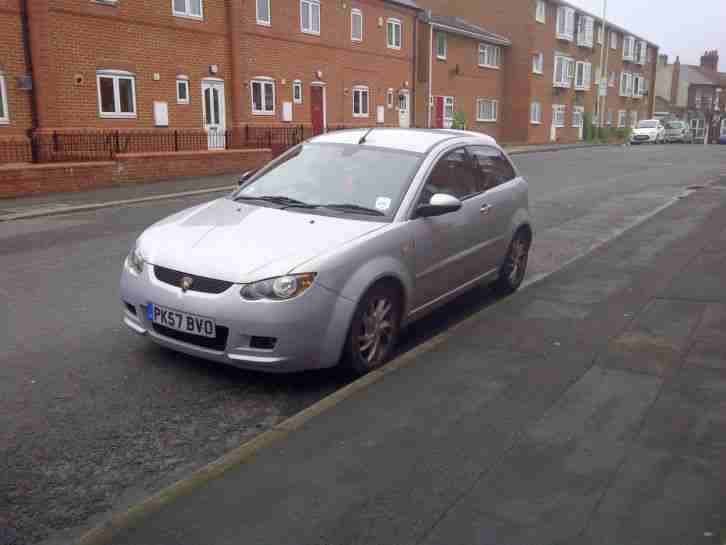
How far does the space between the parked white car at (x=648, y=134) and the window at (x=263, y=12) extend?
36087 mm

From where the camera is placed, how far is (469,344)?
17.5 ft

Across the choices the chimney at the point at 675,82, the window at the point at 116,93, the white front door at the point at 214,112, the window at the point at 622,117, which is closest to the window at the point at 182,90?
the white front door at the point at 214,112

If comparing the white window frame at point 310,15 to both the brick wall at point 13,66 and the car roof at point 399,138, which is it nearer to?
the brick wall at point 13,66

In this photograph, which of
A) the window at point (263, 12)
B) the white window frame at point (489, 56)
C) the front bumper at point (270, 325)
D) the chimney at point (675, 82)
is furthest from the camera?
the chimney at point (675, 82)

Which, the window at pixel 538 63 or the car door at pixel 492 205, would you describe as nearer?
the car door at pixel 492 205

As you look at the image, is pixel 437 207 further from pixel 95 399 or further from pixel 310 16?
pixel 310 16

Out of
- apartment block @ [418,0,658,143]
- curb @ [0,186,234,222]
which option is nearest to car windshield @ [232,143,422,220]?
curb @ [0,186,234,222]

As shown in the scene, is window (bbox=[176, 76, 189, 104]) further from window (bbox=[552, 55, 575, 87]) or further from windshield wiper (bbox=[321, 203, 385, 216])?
window (bbox=[552, 55, 575, 87])

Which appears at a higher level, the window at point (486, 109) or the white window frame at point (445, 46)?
the white window frame at point (445, 46)

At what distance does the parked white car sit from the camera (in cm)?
5312

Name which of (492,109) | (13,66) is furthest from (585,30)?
(13,66)

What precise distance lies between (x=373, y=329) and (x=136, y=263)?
1.76 meters

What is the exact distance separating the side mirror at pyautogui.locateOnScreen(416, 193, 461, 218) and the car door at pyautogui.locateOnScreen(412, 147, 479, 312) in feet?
0.24

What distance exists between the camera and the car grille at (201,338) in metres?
4.50
